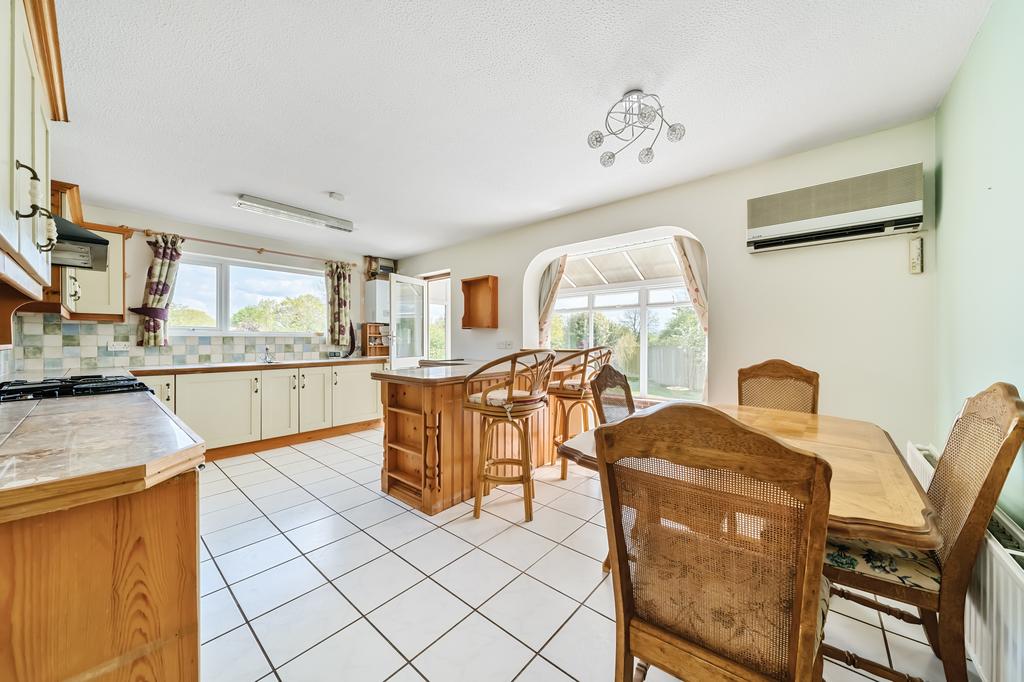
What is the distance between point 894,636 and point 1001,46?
229 centimetres

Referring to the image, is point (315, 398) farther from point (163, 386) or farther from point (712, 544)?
point (712, 544)

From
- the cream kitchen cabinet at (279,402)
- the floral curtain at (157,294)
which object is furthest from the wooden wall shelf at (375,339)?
the floral curtain at (157,294)

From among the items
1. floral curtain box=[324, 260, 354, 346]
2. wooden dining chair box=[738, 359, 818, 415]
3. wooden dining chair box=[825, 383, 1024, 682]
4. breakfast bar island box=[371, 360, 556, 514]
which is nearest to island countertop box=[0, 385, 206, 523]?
breakfast bar island box=[371, 360, 556, 514]

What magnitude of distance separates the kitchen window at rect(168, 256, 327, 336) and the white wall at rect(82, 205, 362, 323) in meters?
0.10

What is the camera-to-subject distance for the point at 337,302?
16.4 ft

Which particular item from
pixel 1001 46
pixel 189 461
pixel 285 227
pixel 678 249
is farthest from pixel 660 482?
pixel 285 227

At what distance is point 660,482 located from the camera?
0.84 metres

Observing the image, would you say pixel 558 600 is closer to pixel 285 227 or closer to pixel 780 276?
A: pixel 780 276

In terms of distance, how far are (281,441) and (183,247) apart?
7.55 feet

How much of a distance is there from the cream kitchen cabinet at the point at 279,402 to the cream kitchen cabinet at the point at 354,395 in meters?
0.42

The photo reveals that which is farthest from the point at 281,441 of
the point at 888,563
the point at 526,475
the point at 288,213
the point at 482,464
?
the point at 888,563

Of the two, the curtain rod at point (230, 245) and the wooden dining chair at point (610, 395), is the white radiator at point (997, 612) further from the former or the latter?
the curtain rod at point (230, 245)

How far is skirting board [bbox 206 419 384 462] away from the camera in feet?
11.8

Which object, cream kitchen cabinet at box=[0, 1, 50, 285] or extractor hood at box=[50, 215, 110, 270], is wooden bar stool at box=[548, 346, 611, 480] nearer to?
cream kitchen cabinet at box=[0, 1, 50, 285]
